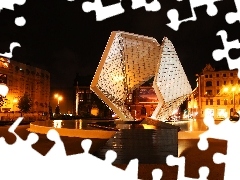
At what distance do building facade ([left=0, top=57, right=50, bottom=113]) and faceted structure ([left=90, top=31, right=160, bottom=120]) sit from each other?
39608 mm

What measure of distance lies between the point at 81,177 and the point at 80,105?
71572 mm

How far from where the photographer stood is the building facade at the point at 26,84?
63572mm

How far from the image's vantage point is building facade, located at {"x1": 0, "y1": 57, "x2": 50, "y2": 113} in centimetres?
6357

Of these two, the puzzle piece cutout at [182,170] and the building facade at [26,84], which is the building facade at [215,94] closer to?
the building facade at [26,84]

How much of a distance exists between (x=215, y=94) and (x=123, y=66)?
59721mm

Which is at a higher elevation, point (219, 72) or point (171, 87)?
point (219, 72)

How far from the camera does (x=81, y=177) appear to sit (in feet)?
26.7

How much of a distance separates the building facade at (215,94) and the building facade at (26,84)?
3079 centimetres

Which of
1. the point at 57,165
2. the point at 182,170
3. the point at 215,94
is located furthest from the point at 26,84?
Result: the point at 182,170

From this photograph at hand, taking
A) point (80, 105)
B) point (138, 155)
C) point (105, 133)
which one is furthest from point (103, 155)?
point (80, 105)

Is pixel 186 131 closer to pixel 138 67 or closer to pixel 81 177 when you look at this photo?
pixel 138 67

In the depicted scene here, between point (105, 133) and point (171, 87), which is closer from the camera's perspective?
point (105, 133)

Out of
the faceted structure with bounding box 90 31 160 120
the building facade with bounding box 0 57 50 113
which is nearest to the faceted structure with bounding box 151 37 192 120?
the faceted structure with bounding box 90 31 160 120

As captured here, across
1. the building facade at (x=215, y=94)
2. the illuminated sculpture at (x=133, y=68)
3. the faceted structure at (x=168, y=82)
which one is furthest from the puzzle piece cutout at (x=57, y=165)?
the building facade at (x=215, y=94)
